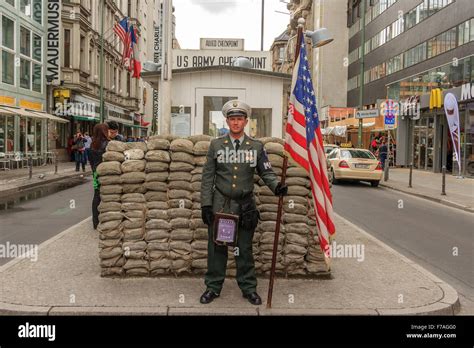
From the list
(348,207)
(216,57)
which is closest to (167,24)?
(216,57)

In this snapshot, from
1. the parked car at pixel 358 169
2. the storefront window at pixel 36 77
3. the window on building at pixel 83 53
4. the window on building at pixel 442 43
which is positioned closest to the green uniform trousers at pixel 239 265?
the parked car at pixel 358 169

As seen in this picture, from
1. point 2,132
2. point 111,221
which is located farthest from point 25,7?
point 111,221

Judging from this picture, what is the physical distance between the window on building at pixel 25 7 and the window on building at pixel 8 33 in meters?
1.59

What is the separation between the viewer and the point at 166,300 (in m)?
5.27

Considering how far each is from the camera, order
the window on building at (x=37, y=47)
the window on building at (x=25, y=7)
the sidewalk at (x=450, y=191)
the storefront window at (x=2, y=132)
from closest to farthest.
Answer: the sidewalk at (x=450, y=191)
the storefront window at (x=2, y=132)
the window on building at (x=25, y=7)
the window on building at (x=37, y=47)

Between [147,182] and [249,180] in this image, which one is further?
[147,182]

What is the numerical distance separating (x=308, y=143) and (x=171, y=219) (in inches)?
76.9

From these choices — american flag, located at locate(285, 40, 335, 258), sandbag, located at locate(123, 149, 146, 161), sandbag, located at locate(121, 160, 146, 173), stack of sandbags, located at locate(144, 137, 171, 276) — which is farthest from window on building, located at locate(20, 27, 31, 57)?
american flag, located at locate(285, 40, 335, 258)

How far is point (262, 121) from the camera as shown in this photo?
991 centimetres

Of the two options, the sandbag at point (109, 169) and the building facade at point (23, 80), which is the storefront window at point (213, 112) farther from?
the building facade at point (23, 80)

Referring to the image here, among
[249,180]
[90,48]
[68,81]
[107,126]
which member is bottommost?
[249,180]

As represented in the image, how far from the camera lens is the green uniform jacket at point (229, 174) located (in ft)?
17.3
